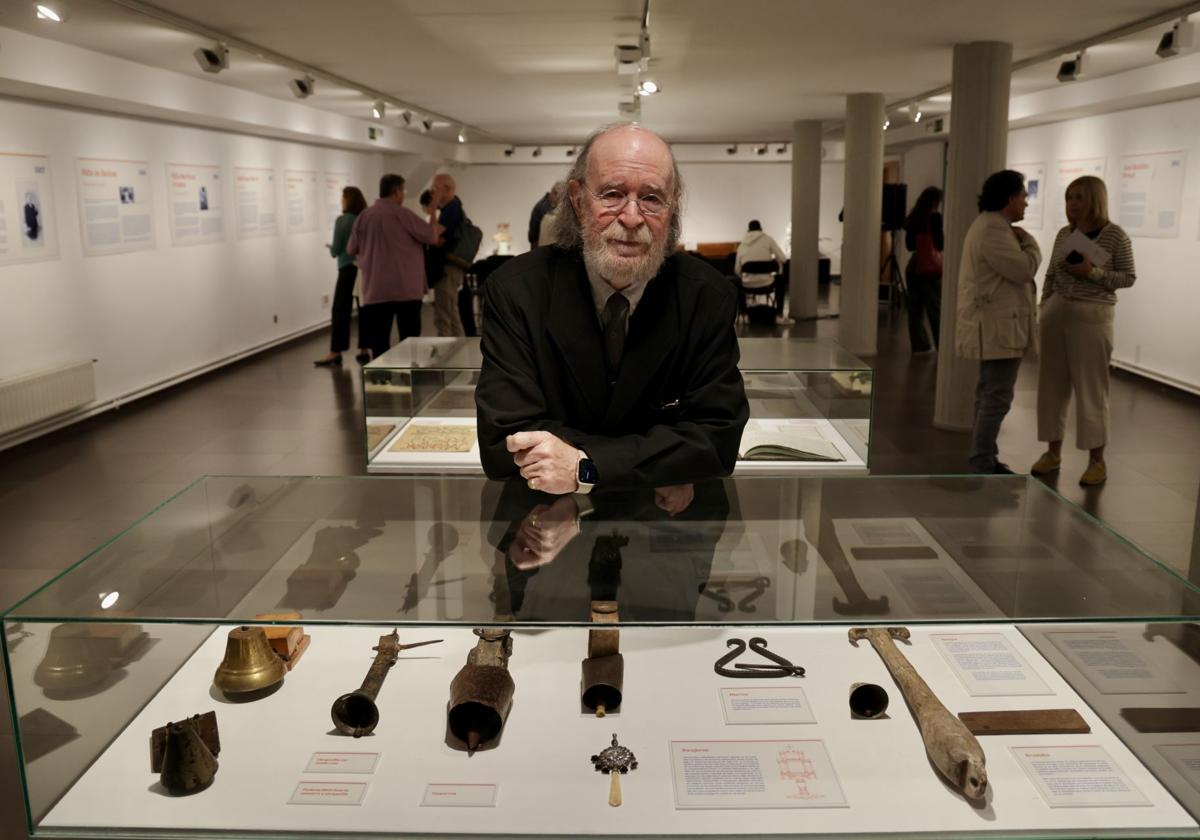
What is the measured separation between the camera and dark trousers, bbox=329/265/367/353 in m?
11.6

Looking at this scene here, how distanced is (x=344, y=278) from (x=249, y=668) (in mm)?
9863

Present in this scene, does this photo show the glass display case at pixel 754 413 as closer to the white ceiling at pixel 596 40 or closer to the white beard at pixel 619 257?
the white beard at pixel 619 257

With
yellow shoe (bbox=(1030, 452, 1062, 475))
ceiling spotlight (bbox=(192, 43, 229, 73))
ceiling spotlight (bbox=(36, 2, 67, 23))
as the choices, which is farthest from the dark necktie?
ceiling spotlight (bbox=(192, 43, 229, 73))

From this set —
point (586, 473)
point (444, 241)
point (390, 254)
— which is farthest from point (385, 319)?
point (586, 473)

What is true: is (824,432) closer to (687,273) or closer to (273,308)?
(687,273)

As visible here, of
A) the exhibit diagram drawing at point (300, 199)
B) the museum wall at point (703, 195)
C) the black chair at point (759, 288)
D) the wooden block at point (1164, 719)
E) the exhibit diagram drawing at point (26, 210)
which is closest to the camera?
the wooden block at point (1164, 719)

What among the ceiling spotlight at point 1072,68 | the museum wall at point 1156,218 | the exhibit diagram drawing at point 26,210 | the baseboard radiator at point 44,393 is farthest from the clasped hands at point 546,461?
the museum wall at point 1156,218

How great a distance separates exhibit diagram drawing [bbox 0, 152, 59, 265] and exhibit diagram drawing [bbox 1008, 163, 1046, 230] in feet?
36.1

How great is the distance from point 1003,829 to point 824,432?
7.97 ft

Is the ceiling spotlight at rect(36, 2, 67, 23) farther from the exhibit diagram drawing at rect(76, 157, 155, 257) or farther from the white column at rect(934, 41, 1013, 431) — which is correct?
the white column at rect(934, 41, 1013, 431)

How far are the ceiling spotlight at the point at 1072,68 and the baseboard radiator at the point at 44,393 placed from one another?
27.0ft

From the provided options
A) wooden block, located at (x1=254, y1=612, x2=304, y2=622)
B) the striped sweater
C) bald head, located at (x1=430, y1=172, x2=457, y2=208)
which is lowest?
wooden block, located at (x1=254, y1=612, x2=304, y2=622)

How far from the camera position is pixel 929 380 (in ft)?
33.8

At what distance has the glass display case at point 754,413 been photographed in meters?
3.93
